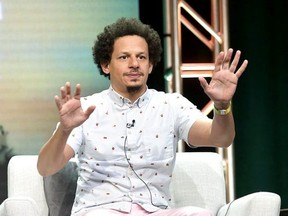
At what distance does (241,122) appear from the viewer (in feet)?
15.2

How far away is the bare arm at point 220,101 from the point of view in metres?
2.31

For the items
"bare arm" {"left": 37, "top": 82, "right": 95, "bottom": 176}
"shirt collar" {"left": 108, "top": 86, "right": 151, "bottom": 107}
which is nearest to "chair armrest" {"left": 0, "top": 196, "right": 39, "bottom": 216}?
"bare arm" {"left": 37, "top": 82, "right": 95, "bottom": 176}

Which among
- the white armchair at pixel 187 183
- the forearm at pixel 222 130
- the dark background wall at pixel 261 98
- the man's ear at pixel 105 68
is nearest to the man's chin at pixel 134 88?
the man's ear at pixel 105 68

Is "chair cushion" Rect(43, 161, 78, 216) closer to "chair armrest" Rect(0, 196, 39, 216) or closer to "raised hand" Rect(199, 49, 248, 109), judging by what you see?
"chair armrest" Rect(0, 196, 39, 216)

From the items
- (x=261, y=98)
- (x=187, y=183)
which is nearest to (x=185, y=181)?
(x=187, y=183)

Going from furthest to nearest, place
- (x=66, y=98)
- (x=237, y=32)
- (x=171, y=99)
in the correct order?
1. (x=237, y=32)
2. (x=171, y=99)
3. (x=66, y=98)

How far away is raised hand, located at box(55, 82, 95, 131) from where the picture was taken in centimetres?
224

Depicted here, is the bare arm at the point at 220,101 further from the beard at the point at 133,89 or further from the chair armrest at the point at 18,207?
the chair armrest at the point at 18,207

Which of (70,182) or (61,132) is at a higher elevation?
(61,132)

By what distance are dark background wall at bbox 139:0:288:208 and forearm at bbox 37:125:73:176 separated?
7.74 ft

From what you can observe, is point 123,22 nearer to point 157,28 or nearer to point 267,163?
point 157,28

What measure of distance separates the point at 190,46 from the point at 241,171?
3.15ft

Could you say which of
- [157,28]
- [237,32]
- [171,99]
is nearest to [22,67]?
[157,28]

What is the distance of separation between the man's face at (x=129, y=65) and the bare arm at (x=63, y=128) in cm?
32
